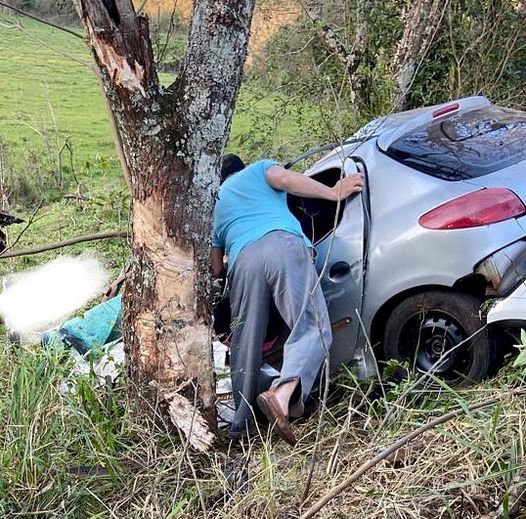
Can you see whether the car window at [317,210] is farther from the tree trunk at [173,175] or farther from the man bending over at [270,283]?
the tree trunk at [173,175]

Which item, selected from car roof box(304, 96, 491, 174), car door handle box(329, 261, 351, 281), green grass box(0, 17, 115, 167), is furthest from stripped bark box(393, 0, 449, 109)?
car door handle box(329, 261, 351, 281)

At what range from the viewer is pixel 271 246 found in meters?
3.88

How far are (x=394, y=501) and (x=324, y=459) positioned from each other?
57cm

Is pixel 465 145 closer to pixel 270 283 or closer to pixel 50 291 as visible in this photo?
pixel 270 283

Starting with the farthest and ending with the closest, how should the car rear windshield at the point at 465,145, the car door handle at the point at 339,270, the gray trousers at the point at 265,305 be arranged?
the car door handle at the point at 339,270 < the car rear windshield at the point at 465,145 < the gray trousers at the point at 265,305

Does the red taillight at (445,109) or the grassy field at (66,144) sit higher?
the red taillight at (445,109)

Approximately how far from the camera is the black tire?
3668mm

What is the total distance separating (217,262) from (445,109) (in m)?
1.78

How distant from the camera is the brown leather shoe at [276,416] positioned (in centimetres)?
340

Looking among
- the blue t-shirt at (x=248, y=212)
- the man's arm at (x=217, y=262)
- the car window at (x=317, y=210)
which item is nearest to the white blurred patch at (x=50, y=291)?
the man's arm at (x=217, y=262)

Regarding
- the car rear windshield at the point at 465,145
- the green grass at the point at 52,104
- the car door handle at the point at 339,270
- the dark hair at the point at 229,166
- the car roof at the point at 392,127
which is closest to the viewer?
the car rear windshield at the point at 465,145

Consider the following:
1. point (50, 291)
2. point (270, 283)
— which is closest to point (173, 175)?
point (270, 283)

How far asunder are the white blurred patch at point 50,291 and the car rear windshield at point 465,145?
329 centimetres

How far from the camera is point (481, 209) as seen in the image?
368 centimetres
